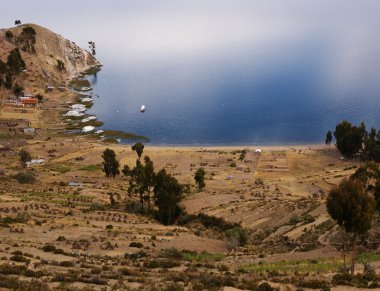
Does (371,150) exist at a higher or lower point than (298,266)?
higher

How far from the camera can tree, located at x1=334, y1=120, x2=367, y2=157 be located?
107 m

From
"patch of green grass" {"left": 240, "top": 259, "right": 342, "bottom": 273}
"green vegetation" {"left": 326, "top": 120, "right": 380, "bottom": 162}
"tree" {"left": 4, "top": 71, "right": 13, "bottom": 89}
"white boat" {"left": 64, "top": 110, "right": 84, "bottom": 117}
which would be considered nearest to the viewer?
"patch of green grass" {"left": 240, "top": 259, "right": 342, "bottom": 273}

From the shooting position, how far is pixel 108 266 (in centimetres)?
2889

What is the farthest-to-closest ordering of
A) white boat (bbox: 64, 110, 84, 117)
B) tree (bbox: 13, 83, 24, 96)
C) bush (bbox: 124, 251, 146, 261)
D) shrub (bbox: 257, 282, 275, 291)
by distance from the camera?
white boat (bbox: 64, 110, 84, 117) < tree (bbox: 13, 83, 24, 96) < bush (bbox: 124, 251, 146, 261) < shrub (bbox: 257, 282, 275, 291)

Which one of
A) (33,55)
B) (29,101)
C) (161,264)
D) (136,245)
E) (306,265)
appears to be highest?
(33,55)

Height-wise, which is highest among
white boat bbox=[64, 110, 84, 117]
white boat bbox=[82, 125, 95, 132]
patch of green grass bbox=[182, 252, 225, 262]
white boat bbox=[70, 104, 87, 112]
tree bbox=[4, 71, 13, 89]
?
tree bbox=[4, 71, 13, 89]

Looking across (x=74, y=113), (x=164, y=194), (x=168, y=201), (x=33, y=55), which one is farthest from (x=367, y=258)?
(x=33, y=55)

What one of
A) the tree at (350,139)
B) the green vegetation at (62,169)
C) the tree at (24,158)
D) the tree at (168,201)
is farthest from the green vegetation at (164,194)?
the tree at (350,139)

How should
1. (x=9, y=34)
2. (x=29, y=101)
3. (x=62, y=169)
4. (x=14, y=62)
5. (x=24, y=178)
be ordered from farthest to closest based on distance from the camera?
(x=9, y=34) < (x=14, y=62) < (x=29, y=101) < (x=62, y=169) < (x=24, y=178)

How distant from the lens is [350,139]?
106938 mm

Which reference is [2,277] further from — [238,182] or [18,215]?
[238,182]

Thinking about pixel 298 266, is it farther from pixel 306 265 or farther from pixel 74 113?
pixel 74 113

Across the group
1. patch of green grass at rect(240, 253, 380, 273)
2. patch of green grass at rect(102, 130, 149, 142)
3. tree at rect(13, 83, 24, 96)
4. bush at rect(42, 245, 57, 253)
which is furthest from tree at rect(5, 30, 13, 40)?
patch of green grass at rect(240, 253, 380, 273)

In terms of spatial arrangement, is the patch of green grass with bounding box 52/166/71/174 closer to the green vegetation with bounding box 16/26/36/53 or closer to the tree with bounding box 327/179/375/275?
the tree with bounding box 327/179/375/275
